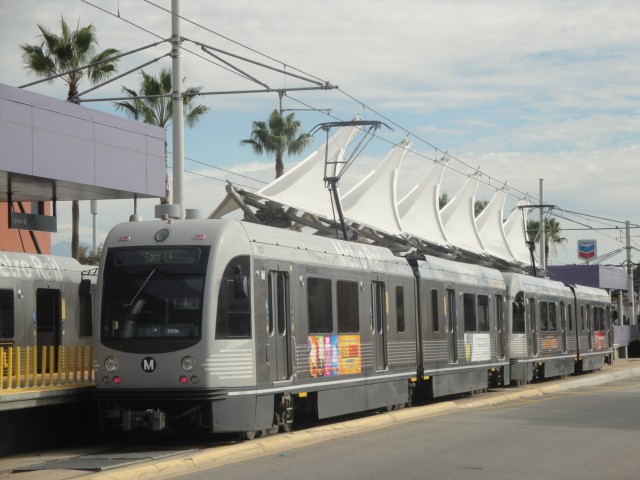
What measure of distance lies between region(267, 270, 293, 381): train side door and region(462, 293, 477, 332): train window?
1010 centimetres

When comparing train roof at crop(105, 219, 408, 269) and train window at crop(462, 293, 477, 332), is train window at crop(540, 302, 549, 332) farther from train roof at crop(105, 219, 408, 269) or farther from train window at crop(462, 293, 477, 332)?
train roof at crop(105, 219, 408, 269)

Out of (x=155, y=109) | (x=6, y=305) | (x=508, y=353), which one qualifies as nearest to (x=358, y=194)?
(x=155, y=109)

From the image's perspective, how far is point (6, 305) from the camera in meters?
17.8

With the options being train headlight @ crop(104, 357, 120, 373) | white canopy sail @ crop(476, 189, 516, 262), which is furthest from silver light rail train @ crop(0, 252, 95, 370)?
white canopy sail @ crop(476, 189, 516, 262)

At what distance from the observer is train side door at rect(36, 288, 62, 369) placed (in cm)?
1880

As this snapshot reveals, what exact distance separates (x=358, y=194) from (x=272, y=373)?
98.8ft

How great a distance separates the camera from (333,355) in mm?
19312

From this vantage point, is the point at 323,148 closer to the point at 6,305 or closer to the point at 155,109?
the point at 155,109

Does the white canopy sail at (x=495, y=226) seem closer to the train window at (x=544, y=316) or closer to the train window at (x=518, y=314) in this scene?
the train window at (x=544, y=316)

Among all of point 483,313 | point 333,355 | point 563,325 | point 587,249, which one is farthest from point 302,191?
point 587,249

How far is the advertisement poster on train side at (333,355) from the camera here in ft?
60.8

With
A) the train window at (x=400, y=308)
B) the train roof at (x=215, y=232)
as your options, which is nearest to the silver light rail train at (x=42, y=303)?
the train roof at (x=215, y=232)

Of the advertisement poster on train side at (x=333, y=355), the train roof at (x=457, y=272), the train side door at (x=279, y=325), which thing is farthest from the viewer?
the train roof at (x=457, y=272)

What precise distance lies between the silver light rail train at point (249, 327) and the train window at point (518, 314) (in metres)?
7.76
